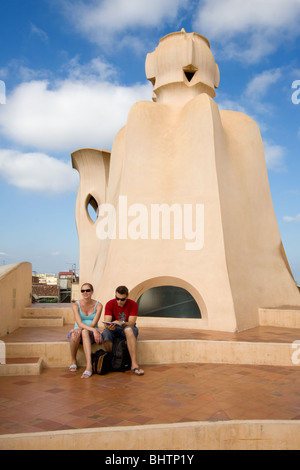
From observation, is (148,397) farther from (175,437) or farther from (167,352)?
(167,352)

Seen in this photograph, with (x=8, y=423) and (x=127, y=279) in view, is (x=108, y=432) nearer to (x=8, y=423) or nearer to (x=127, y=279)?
(x=8, y=423)

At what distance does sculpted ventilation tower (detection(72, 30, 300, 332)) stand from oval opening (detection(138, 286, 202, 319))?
0.19m

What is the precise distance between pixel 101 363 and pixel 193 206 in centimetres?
477

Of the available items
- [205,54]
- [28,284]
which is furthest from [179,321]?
[205,54]

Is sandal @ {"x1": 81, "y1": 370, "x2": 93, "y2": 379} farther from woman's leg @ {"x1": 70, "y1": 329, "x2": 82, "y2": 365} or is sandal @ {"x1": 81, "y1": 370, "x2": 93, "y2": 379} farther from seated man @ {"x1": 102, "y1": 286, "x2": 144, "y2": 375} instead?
seated man @ {"x1": 102, "y1": 286, "x2": 144, "y2": 375}

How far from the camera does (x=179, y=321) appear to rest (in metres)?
8.46

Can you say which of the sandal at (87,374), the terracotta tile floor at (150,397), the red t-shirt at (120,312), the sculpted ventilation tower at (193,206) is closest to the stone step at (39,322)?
the sculpted ventilation tower at (193,206)

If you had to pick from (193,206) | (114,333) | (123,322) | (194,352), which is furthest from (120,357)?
(193,206)

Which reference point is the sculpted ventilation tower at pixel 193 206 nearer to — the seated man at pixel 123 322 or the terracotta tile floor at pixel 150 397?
the terracotta tile floor at pixel 150 397

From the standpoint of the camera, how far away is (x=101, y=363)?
17.4 ft

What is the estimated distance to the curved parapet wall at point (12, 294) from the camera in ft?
22.8

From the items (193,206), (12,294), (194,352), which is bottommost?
(194,352)

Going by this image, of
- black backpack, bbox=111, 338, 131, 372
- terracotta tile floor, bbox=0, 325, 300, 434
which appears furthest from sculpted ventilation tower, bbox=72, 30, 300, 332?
black backpack, bbox=111, 338, 131, 372

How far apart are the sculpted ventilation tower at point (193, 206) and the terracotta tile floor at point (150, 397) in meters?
2.73
